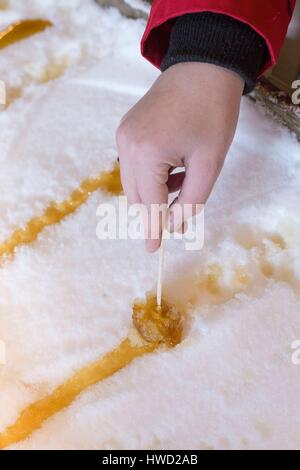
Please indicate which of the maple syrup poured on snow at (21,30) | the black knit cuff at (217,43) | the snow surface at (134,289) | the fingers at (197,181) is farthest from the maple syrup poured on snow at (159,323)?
the maple syrup poured on snow at (21,30)

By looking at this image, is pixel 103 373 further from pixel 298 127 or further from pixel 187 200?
pixel 298 127

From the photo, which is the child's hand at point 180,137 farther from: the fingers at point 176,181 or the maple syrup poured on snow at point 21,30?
the maple syrup poured on snow at point 21,30

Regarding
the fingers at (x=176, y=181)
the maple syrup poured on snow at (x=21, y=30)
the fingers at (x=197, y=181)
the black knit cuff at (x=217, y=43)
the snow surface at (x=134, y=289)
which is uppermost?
the black knit cuff at (x=217, y=43)

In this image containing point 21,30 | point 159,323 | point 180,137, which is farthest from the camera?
point 21,30

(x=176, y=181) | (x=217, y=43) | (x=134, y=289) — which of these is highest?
(x=217, y=43)

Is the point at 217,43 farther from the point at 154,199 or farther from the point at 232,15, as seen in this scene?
the point at 154,199

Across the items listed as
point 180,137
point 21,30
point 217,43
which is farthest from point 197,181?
point 21,30

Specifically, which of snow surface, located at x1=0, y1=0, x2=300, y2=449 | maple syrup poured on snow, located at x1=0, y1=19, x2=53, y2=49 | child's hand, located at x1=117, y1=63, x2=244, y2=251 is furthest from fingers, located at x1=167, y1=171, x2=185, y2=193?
maple syrup poured on snow, located at x1=0, y1=19, x2=53, y2=49
